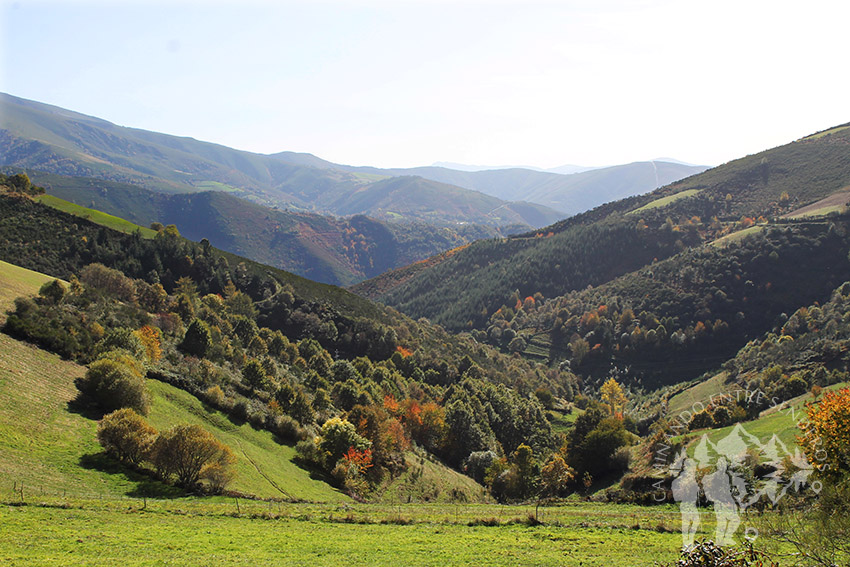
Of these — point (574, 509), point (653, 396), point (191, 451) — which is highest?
point (191, 451)

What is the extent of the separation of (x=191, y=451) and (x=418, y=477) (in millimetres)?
29793

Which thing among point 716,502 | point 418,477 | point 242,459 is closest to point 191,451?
point 242,459

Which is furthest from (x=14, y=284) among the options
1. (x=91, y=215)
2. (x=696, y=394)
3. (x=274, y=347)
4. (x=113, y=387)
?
(x=696, y=394)

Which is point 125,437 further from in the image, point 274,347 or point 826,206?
point 826,206

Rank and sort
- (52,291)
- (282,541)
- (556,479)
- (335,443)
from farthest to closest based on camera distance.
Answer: (52,291), (556,479), (335,443), (282,541)

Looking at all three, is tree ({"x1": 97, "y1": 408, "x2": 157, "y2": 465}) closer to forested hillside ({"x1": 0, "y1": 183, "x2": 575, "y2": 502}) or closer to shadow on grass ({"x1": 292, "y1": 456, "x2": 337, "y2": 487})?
forested hillside ({"x1": 0, "y1": 183, "x2": 575, "y2": 502})

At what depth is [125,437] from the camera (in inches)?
1455

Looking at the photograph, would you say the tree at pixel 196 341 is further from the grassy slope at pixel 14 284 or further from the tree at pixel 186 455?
the tree at pixel 186 455

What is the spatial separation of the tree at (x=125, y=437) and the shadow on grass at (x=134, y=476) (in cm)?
71

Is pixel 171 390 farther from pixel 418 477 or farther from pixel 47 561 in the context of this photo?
pixel 47 561

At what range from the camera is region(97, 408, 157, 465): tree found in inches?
1459

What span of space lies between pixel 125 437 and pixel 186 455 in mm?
4951

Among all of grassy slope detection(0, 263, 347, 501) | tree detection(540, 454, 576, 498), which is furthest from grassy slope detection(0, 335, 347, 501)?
tree detection(540, 454, 576, 498)

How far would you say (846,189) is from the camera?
189m
